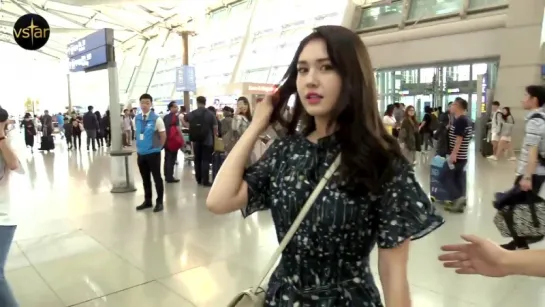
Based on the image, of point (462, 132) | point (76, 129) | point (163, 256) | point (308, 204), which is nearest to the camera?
point (308, 204)

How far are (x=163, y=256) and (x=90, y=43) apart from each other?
18.5 feet

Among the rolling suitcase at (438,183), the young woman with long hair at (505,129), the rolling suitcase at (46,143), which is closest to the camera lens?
the rolling suitcase at (438,183)

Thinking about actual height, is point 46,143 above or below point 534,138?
below

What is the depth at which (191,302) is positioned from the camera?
3.31 metres

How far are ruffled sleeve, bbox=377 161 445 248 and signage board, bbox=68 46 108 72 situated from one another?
7501mm

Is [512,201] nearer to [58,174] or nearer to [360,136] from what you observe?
[360,136]

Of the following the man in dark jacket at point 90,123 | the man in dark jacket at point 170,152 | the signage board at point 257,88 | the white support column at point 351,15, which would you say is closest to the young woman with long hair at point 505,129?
the man in dark jacket at point 170,152

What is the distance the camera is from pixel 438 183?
6285 millimetres

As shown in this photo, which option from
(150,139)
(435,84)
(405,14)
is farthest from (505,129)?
(150,139)

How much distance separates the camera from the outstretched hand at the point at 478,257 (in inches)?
46.1

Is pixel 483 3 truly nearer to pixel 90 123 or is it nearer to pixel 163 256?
pixel 90 123

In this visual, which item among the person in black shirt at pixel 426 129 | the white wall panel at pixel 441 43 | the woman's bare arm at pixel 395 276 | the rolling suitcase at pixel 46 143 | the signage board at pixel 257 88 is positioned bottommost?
the rolling suitcase at pixel 46 143

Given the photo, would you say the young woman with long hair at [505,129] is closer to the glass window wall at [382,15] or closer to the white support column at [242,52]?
the glass window wall at [382,15]

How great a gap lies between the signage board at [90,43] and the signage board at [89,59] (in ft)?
0.27
